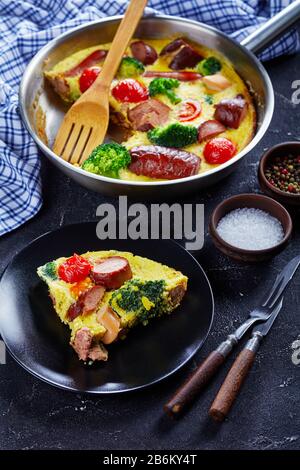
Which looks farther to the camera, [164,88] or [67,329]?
[164,88]

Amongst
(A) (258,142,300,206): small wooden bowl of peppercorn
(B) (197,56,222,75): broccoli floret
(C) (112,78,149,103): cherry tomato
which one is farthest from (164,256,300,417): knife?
(B) (197,56,222,75): broccoli floret

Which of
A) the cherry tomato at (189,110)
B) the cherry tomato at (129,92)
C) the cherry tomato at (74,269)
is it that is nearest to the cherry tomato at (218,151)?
the cherry tomato at (189,110)

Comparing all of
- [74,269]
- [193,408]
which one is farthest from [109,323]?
[193,408]

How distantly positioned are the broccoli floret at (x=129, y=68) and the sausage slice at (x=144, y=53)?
123 millimetres

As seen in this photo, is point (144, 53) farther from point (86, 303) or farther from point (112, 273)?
point (86, 303)

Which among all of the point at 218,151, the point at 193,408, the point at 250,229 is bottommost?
the point at 193,408

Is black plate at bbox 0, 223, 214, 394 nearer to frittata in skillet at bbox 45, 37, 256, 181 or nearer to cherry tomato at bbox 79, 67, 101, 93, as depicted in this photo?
frittata in skillet at bbox 45, 37, 256, 181

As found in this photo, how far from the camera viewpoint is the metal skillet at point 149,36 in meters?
3.91

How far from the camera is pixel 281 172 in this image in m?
4.15

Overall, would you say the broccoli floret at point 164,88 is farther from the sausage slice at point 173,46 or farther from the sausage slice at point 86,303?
the sausage slice at point 86,303

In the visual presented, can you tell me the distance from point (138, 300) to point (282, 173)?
1362 mm

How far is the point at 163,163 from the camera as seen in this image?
13.2 feet

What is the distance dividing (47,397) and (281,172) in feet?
6.49

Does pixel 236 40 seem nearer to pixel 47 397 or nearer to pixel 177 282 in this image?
pixel 177 282
